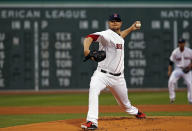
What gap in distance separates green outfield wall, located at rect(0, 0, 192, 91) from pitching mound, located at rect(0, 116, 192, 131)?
874 cm

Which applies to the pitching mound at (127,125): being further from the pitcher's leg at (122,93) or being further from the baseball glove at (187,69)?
the baseball glove at (187,69)

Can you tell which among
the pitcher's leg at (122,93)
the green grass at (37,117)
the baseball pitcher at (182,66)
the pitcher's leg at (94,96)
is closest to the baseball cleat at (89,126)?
the pitcher's leg at (94,96)

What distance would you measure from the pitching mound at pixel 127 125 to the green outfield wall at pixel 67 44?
8742mm

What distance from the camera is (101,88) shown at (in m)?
6.95

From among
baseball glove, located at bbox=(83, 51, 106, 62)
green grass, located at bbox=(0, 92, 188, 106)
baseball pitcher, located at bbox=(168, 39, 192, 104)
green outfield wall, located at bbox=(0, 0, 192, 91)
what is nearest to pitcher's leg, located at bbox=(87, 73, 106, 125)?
baseball glove, located at bbox=(83, 51, 106, 62)

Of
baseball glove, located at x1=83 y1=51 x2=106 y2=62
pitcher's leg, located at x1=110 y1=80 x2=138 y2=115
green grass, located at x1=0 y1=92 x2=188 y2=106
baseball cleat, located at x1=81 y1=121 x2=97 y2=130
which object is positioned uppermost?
baseball glove, located at x1=83 y1=51 x2=106 y2=62

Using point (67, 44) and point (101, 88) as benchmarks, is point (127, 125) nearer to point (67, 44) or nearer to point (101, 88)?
point (101, 88)

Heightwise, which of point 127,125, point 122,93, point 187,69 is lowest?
point 127,125

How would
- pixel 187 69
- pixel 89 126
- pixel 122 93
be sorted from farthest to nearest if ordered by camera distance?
pixel 187 69
pixel 122 93
pixel 89 126

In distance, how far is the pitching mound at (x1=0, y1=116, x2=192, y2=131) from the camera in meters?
6.66

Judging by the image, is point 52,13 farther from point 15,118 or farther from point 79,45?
point 15,118

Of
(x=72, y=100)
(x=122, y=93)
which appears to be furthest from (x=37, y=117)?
(x=72, y=100)

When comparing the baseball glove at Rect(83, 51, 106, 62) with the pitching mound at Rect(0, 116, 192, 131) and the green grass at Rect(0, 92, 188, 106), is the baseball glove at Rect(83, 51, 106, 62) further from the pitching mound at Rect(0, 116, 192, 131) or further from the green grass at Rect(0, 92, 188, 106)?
the green grass at Rect(0, 92, 188, 106)

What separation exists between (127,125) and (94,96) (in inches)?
27.6
